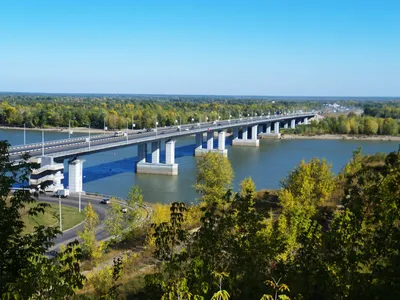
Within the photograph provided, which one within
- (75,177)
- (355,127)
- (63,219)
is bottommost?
(63,219)

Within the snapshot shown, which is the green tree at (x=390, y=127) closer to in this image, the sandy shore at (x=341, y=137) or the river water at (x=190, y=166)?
the sandy shore at (x=341, y=137)

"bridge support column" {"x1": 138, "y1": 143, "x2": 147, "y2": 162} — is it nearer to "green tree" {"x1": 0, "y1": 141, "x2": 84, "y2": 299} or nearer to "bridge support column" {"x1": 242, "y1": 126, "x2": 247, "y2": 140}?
"bridge support column" {"x1": 242, "y1": 126, "x2": 247, "y2": 140}

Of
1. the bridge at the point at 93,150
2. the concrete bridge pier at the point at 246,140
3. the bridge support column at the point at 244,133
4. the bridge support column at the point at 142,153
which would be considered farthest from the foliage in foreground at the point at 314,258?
the bridge support column at the point at 244,133

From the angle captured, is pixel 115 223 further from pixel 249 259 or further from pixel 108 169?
pixel 108 169

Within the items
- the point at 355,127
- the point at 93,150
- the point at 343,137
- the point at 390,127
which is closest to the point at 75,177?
the point at 93,150

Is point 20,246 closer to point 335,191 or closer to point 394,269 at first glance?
point 394,269

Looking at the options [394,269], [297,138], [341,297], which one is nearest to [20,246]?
[341,297]
